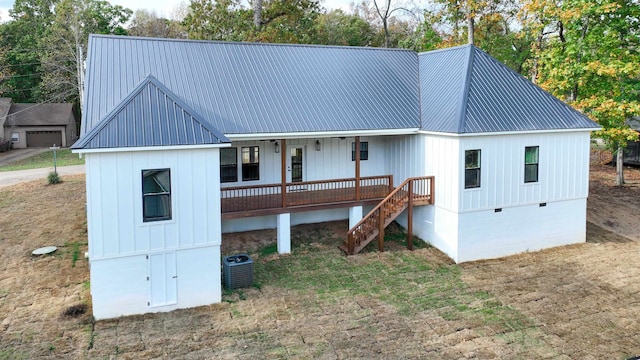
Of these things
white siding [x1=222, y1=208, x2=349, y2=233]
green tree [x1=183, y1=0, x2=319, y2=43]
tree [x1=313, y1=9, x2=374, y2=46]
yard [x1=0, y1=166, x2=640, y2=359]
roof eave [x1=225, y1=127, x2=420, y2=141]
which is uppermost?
tree [x1=313, y1=9, x2=374, y2=46]

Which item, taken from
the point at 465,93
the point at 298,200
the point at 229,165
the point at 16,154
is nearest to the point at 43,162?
the point at 16,154

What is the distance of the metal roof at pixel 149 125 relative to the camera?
11281 mm

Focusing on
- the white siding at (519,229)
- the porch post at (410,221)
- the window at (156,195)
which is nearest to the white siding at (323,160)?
the porch post at (410,221)

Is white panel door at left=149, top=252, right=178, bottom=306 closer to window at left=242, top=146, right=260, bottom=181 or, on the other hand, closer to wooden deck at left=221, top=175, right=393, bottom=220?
wooden deck at left=221, top=175, right=393, bottom=220

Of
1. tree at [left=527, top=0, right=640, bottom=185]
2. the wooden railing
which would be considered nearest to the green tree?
tree at [left=527, top=0, right=640, bottom=185]

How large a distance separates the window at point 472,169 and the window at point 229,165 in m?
7.57

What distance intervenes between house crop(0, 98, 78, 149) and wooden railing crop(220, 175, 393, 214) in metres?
34.6

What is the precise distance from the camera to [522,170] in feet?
54.6

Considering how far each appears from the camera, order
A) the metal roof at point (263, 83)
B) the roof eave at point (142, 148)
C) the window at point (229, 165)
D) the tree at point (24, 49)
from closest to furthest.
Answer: the roof eave at point (142, 148), the metal roof at point (263, 83), the window at point (229, 165), the tree at point (24, 49)

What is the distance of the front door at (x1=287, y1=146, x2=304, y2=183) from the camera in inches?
712

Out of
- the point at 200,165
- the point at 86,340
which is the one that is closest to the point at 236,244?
the point at 200,165

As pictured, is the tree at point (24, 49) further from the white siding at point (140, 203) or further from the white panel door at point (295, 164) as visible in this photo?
the white siding at point (140, 203)

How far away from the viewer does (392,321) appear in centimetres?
1162

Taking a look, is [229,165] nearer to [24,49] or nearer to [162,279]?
[162,279]
